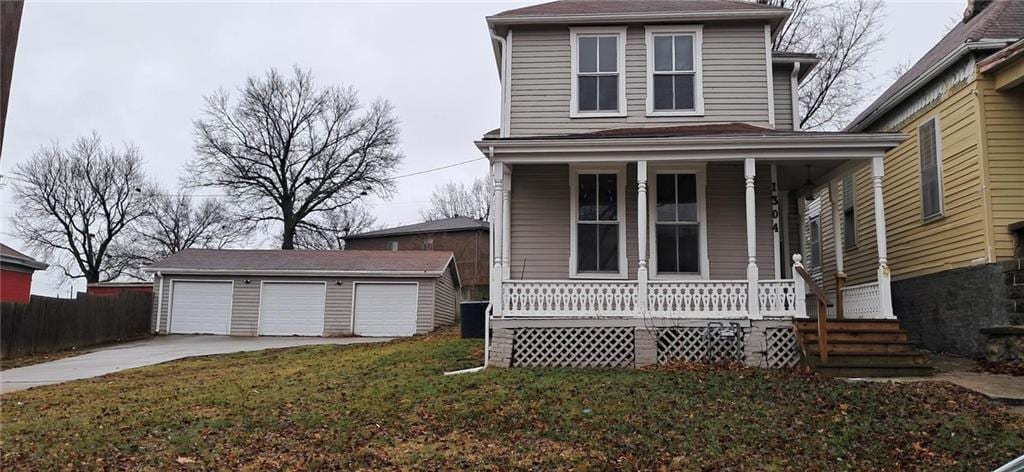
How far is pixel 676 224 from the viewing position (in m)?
11.3

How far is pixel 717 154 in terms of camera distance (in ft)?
32.8

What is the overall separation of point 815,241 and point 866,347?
30.9ft

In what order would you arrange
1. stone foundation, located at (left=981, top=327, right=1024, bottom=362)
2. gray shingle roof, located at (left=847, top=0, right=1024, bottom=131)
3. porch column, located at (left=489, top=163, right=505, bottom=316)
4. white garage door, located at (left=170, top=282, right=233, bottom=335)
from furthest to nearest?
white garage door, located at (left=170, top=282, right=233, bottom=335) → gray shingle roof, located at (left=847, top=0, right=1024, bottom=131) → porch column, located at (left=489, top=163, right=505, bottom=316) → stone foundation, located at (left=981, top=327, right=1024, bottom=362)

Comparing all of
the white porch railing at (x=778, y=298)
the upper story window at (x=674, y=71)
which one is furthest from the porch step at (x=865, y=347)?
the upper story window at (x=674, y=71)

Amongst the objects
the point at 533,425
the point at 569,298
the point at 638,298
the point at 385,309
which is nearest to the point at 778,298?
the point at 638,298

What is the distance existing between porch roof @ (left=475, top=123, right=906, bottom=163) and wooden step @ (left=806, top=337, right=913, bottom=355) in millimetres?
2614

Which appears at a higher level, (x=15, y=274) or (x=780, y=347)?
(x=15, y=274)

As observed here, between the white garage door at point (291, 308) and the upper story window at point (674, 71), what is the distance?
48.1ft

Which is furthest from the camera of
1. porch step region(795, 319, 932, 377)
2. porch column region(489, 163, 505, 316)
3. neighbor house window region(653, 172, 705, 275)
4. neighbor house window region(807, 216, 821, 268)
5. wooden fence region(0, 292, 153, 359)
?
wooden fence region(0, 292, 153, 359)

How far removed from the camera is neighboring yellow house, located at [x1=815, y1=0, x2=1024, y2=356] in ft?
31.7

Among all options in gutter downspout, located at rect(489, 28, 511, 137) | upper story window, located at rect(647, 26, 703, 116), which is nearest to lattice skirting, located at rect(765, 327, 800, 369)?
upper story window, located at rect(647, 26, 703, 116)

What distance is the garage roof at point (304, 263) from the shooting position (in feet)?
75.6

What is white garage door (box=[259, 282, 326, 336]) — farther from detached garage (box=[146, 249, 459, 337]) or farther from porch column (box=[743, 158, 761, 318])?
porch column (box=[743, 158, 761, 318])

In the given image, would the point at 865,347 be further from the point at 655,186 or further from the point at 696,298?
the point at 655,186
